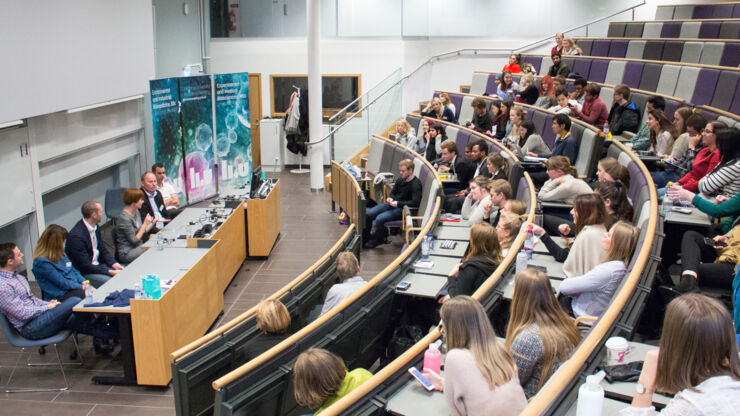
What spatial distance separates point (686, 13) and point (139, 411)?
36.3 feet

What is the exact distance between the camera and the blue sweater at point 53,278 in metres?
5.15

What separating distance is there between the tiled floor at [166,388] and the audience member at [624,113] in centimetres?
300

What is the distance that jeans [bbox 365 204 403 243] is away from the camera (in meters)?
7.75

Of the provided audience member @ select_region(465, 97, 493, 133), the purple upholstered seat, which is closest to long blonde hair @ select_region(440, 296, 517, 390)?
the purple upholstered seat

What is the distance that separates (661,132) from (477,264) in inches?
125

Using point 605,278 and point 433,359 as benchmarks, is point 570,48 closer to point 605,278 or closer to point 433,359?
point 605,278

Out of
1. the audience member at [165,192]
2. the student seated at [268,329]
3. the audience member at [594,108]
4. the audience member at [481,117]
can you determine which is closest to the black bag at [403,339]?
the student seated at [268,329]

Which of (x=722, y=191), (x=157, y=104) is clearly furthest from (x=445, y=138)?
(x=722, y=191)

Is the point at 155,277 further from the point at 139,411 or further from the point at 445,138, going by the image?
the point at 445,138

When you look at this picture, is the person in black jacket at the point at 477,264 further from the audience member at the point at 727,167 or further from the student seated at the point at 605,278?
the audience member at the point at 727,167

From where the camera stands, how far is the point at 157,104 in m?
8.85

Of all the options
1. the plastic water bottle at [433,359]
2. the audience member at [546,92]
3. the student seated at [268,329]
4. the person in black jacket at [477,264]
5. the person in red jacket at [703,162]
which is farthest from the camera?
the audience member at [546,92]

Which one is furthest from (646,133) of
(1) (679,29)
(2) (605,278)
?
(1) (679,29)

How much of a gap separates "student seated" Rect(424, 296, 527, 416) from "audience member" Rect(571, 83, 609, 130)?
555 cm
